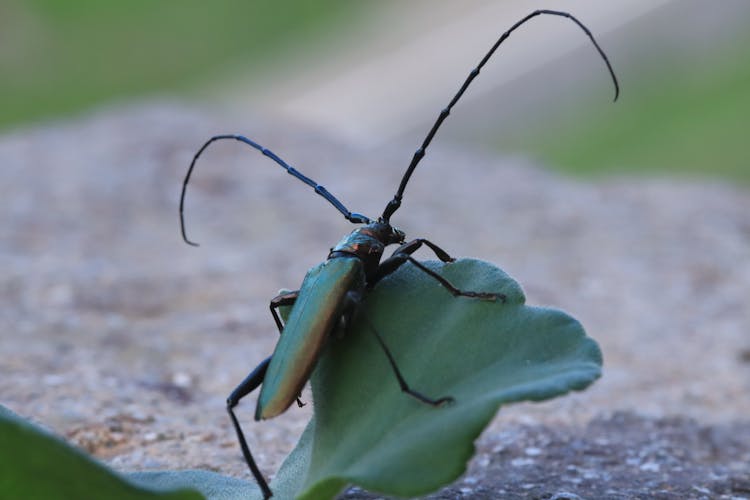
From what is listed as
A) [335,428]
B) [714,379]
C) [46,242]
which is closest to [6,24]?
[46,242]

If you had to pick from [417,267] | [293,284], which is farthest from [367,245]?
[293,284]

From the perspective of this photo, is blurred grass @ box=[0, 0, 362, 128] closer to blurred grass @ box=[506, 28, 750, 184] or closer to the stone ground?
blurred grass @ box=[506, 28, 750, 184]

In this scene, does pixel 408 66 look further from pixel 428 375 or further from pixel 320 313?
pixel 428 375

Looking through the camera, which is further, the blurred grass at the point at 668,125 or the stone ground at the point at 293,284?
the blurred grass at the point at 668,125

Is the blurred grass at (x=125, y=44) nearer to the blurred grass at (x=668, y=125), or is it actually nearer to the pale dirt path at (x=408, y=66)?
the pale dirt path at (x=408, y=66)

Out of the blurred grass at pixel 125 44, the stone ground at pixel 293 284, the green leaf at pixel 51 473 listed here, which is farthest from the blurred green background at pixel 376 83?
the green leaf at pixel 51 473

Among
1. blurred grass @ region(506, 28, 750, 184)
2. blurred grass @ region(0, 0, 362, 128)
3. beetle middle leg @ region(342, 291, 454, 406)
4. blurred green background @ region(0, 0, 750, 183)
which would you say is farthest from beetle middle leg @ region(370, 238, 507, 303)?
blurred grass @ region(0, 0, 362, 128)
